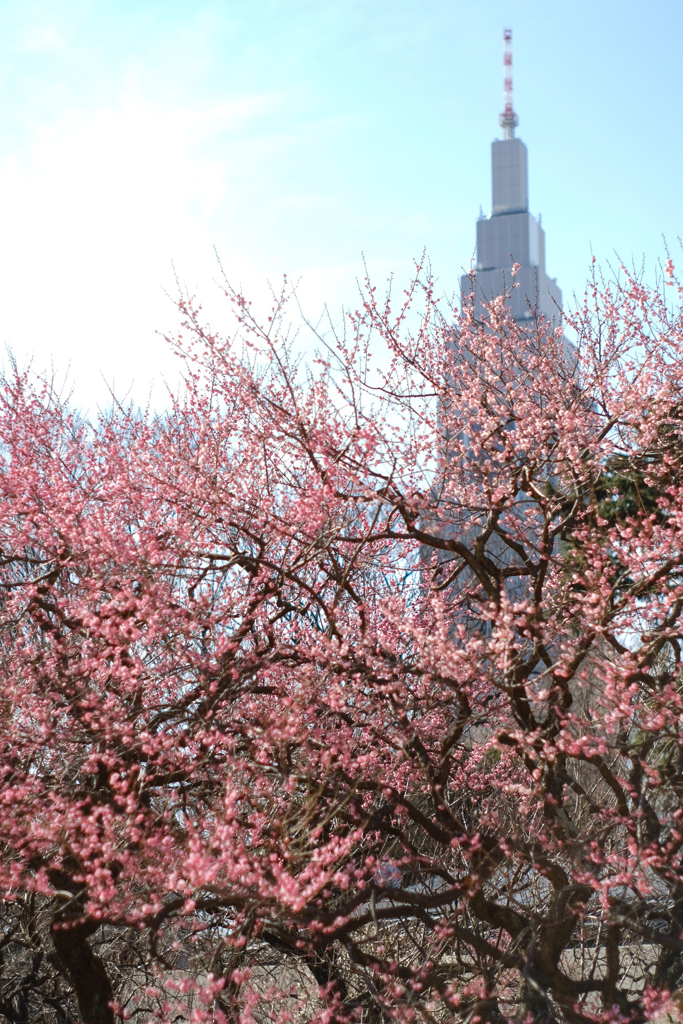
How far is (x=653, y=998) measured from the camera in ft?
18.0

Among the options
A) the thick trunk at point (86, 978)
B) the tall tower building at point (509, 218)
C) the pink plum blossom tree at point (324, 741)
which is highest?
the tall tower building at point (509, 218)

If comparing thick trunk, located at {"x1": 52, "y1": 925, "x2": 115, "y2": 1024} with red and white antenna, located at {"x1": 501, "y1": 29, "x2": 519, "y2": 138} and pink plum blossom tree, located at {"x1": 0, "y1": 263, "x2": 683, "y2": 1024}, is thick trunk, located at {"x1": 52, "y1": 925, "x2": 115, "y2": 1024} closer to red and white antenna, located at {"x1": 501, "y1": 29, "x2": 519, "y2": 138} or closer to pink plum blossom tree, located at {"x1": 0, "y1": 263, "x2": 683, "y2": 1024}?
pink plum blossom tree, located at {"x1": 0, "y1": 263, "x2": 683, "y2": 1024}

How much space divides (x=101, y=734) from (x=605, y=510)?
1159 cm

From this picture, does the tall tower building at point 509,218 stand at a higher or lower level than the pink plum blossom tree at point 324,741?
higher

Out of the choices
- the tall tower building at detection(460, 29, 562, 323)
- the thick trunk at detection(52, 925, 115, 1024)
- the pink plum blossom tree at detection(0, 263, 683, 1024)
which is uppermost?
the tall tower building at detection(460, 29, 562, 323)

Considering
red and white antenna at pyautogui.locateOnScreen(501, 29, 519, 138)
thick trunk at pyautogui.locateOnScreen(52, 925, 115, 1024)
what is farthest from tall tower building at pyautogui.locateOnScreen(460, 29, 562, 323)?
thick trunk at pyautogui.locateOnScreen(52, 925, 115, 1024)

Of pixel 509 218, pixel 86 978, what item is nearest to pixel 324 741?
pixel 86 978

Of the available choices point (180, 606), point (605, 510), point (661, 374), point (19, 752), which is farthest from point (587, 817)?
point (605, 510)

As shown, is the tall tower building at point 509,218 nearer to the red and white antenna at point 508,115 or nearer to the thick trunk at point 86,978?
the red and white antenna at point 508,115

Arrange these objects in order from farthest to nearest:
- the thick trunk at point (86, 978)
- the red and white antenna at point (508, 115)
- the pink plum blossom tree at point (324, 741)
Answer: the red and white antenna at point (508, 115), the thick trunk at point (86, 978), the pink plum blossom tree at point (324, 741)

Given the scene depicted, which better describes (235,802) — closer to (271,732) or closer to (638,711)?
(271,732)

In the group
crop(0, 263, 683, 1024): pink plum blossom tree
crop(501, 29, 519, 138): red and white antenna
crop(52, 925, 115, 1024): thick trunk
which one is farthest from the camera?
crop(501, 29, 519, 138): red and white antenna

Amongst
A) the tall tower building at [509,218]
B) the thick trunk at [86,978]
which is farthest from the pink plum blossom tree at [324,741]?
the tall tower building at [509,218]

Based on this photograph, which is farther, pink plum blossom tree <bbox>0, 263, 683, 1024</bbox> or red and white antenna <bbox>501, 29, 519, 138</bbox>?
red and white antenna <bbox>501, 29, 519, 138</bbox>
